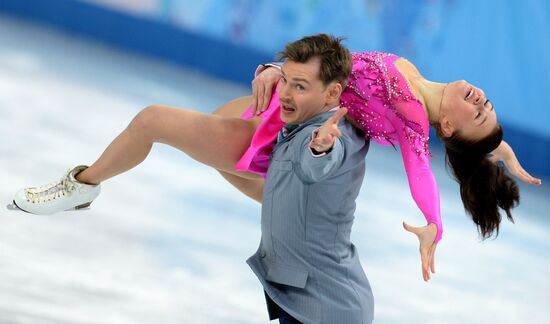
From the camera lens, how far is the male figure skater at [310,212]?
7.98ft

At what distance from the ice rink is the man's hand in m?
0.91

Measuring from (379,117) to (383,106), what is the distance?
1.6 inches

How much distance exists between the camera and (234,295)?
10.6 feet

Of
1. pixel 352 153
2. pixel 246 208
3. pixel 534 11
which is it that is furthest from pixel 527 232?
pixel 352 153

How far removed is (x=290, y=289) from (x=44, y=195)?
0.87 meters

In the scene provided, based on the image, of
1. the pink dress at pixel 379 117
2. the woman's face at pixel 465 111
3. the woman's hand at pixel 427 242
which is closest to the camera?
the woman's hand at pixel 427 242

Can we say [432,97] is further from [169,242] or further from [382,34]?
[382,34]

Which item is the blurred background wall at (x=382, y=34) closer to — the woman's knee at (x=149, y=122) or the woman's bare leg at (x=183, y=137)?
the woman's bare leg at (x=183, y=137)

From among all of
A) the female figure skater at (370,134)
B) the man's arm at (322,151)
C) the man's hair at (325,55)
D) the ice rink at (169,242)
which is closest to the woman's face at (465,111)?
the female figure skater at (370,134)

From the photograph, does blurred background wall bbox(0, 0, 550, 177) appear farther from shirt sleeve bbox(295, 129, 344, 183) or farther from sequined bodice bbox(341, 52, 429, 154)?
shirt sleeve bbox(295, 129, 344, 183)

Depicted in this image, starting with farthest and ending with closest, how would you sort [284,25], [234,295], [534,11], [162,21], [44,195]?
[162,21], [284,25], [534,11], [234,295], [44,195]

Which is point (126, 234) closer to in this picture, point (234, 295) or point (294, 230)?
point (234, 295)

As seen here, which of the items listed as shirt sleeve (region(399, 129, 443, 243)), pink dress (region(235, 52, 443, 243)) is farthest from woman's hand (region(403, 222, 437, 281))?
pink dress (region(235, 52, 443, 243))

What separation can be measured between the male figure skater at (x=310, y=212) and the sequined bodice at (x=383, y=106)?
139 millimetres
